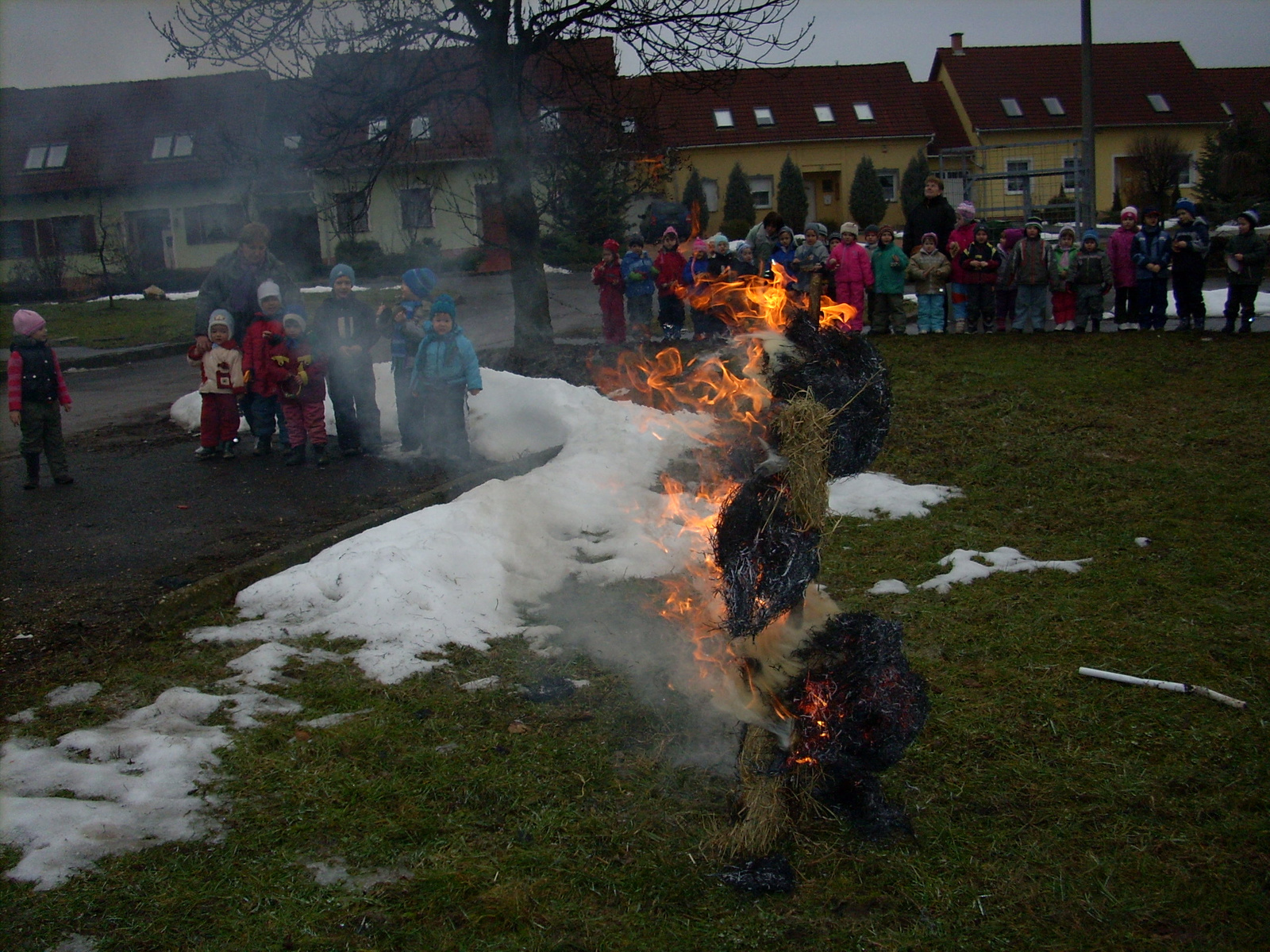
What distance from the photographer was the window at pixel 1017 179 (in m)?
16.6

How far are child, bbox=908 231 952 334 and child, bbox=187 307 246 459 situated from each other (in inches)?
319

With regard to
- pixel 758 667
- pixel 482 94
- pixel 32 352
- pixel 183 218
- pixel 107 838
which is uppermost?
pixel 482 94

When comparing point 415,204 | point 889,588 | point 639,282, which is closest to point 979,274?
point 639,282

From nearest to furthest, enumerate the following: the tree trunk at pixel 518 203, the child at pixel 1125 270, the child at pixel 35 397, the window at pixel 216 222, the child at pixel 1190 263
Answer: the child at pixel 35 397 < the window at pixel 216 222 < the tree trunk at pixel 518 203 < the child at pixel 1190 263 < the child at pixel 1125 270

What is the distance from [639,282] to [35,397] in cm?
680

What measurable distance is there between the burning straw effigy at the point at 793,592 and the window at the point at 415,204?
854 cm

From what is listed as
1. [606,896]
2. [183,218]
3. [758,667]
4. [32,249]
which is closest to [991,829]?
[758,667]

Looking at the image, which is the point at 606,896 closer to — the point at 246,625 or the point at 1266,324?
the point at 246,625

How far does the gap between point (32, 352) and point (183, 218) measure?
12.1ft

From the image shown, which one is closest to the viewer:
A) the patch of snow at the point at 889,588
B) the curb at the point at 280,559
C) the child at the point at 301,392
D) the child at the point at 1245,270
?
the curb at the point at 280,559

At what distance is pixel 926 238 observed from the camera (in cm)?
1240

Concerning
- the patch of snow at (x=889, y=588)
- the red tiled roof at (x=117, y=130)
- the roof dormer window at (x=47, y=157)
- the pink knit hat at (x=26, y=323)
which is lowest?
the patch of snow at (x=889, y=588)

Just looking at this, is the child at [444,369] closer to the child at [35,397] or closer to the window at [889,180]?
the child at [35,397]

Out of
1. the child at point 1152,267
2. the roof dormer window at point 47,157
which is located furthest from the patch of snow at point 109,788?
the child at point 1152,267
